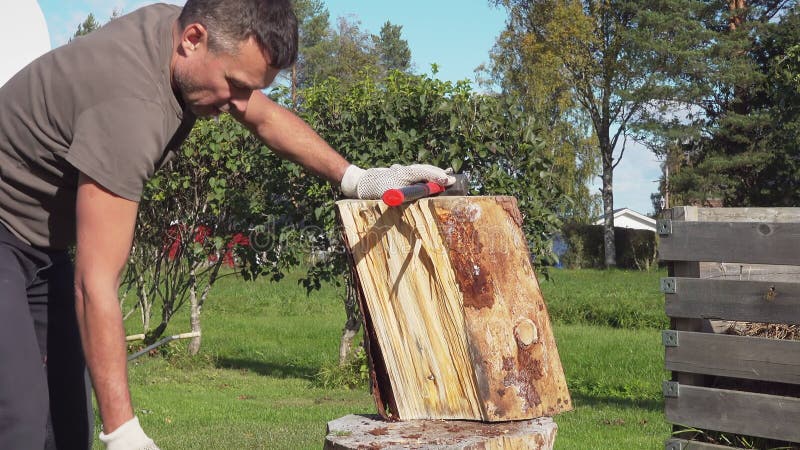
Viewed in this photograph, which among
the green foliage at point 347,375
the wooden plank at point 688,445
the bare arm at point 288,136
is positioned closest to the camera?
the bare arm at point 288,136

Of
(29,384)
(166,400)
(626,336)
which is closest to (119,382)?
(29,384)

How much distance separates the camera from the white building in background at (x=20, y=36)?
14.5ft

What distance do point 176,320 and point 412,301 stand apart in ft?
35.6

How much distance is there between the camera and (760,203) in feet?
83.2

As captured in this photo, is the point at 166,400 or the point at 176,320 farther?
the point at 176,320

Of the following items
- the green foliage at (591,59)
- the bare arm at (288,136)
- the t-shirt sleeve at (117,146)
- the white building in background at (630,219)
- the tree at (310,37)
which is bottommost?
the t-shirt sleeve at (117,146)

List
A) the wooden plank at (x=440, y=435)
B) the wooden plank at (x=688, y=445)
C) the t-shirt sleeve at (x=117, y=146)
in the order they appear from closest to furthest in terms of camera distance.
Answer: the t-shirt sleeve at (x=117, y=146) < the wooden plank at (x=440, y=435) < the wooden plank at (x=688, y=445)

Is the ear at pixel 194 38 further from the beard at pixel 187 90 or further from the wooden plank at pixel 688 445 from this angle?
the wooden plank at pixel 688 445

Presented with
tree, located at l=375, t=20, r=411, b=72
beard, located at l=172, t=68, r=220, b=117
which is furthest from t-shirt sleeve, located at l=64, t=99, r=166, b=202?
tree, located at l=375, t=20, r=411, b=72

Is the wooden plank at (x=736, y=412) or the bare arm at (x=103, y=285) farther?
the wooden plank at (x=736, y=412)

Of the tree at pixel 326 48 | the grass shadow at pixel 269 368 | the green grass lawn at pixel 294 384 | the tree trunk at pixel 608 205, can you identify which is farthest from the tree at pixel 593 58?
the grass shadow at pixel 269 368

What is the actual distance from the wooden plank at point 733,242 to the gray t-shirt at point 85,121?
10.5 feet

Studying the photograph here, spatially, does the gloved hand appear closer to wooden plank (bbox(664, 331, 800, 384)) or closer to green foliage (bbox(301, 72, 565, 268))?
wooden plank (bbox(664, 331, 800, 384))

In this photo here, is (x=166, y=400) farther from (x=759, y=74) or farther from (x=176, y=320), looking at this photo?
(x=759, y=74)
